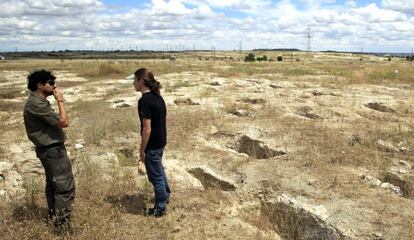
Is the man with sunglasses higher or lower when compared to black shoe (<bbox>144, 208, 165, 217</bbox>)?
higher

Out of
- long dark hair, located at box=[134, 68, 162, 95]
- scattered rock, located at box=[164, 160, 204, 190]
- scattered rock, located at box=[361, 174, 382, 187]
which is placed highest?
long dark hair, located at box=[134, 68, 162, 95]

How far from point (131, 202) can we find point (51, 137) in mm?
1835

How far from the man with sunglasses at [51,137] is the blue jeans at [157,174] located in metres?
1.08

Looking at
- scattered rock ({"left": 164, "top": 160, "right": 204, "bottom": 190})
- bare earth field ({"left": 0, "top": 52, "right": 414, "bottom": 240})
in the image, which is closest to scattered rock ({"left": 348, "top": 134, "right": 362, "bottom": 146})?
bare earth field ({"left": 0, "top": 52, "right": 414, "bottom": 240})

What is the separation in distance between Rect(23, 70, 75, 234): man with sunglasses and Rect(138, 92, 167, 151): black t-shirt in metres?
0.99

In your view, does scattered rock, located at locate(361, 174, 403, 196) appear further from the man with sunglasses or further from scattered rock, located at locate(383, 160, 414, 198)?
the man with sunglasses

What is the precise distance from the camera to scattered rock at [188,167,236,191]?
813 centimetres

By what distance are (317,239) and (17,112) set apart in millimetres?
12878

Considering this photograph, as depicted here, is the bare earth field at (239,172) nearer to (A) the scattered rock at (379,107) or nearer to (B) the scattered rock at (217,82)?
(A) the scattered rock at (379,107)

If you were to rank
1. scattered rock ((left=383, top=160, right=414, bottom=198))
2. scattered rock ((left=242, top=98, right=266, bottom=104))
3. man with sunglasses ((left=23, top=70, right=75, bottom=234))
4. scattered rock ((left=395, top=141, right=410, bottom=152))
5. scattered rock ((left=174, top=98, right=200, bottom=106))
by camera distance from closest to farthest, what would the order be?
1. man with sunglasses ((left=23, top=70, right=75, bottom=234))
2. scattered rock ((left=383, top=160, right=414, bottom=198))
3. scattered rock ((left=395, top=141, right=410, bottom=152))
4. scattered rock ((left=242, top=98, right=266, bottom=104))
5. scattered rock ((left=174, top=98, right=200, bottom=106))

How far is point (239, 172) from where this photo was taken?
27.8 ft

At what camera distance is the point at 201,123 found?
1207 centimetres

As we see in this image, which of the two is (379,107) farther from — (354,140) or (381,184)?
(381,184)

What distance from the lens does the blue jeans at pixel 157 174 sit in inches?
233
